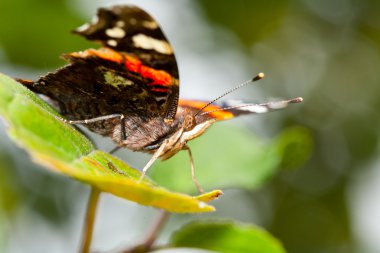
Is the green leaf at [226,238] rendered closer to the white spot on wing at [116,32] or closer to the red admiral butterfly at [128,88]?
the red admiral butterfly at [128,88]

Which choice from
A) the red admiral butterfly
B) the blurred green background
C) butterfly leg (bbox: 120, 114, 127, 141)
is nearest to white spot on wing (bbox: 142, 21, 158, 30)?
the red admiral butterfly

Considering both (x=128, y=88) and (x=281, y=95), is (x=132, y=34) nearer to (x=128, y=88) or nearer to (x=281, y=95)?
(x=128, y=88)

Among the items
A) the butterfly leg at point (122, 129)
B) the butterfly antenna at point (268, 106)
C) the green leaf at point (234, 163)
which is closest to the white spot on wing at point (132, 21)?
the butterfly leg at point (122, 129)

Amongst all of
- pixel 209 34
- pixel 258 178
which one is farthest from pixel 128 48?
pixel 209 34

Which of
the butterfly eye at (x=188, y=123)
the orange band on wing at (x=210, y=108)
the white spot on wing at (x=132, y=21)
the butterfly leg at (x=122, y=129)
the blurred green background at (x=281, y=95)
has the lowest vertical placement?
the blurred green background at (x=281, y=95)

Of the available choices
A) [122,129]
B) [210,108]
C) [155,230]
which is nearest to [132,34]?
[122,129]

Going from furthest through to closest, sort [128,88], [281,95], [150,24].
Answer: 1. [281,95]
2. [128,88]
3. [150,24]

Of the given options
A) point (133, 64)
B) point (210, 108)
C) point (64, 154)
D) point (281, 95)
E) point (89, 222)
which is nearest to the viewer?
point (64, 154)
